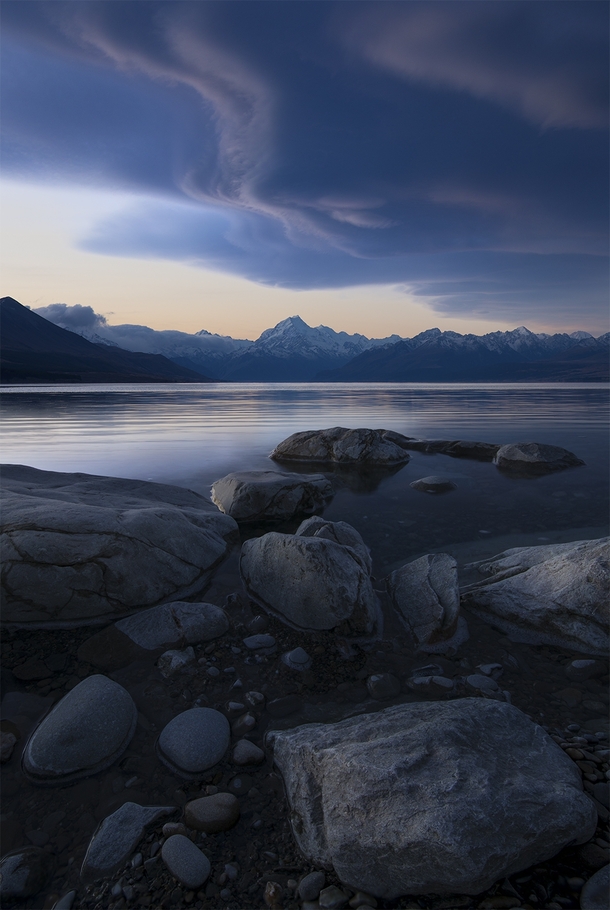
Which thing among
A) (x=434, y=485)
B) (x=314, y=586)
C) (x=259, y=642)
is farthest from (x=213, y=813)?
(x=434, y=485)

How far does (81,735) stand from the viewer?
323cm

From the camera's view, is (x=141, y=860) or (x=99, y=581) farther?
(x=99, y=581)

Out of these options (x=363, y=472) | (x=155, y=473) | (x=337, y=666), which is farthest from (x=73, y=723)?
(x=363, y=472)

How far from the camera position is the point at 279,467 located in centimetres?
1376

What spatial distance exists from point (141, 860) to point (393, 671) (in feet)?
7.87

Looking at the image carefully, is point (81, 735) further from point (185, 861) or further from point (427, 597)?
point (427, 597)

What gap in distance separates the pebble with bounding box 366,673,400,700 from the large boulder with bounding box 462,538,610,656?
5.29 feet

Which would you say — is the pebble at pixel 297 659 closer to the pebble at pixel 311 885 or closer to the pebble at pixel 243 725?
the pebble at pixel 243 725

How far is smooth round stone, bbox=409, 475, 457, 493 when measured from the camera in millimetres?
10633

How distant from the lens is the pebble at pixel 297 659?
14.0ft

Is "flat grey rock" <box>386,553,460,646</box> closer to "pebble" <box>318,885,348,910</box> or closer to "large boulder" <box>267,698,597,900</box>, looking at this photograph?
"large boulder" <box>267,698,597,900</box>

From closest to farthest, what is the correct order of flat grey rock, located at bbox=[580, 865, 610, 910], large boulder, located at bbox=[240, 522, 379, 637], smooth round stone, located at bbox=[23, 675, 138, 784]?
1. flat grey rock, located at bbox=[580, 865, 610, 910]
2. smooth round stone, located at bbox=[23, 675, 138, 784]
3. large boulder, located at bbox=[240, 522, 379, 637]

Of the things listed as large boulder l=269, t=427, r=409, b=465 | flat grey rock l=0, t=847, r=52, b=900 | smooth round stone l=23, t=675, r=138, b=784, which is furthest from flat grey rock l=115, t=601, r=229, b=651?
large boulder l=269, t=427, r=409, b=465

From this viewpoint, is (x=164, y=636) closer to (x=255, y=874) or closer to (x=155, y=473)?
(x=255, y=874)
